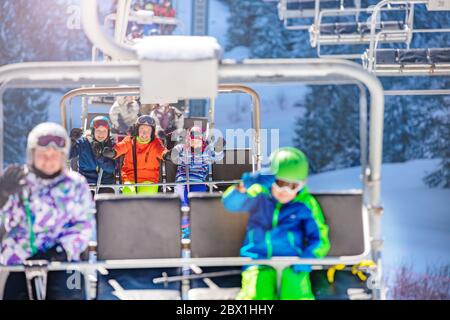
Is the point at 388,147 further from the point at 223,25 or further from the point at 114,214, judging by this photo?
the point at 114,214

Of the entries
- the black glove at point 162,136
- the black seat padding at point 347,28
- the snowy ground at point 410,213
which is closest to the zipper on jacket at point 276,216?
the black glove at point 162,136

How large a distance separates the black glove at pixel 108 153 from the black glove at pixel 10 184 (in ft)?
9.48

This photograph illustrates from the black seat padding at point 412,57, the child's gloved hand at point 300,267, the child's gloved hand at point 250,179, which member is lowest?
the child's gloved hand at point 300,267

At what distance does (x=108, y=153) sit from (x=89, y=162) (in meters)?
0.18

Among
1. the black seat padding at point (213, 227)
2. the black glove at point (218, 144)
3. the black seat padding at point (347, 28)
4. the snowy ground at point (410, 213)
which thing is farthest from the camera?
the snowy ground at point (410, 213)

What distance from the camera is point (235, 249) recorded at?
12.8 ft

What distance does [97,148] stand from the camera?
655cm

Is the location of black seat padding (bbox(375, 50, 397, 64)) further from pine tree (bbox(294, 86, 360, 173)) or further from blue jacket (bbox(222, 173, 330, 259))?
pine tree (bbox(294, 86, 360, 173))

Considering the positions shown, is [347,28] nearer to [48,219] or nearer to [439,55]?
[439,55]

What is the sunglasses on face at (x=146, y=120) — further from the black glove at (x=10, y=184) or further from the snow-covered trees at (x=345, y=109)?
the snow-covered trees at (x=345, y=109)

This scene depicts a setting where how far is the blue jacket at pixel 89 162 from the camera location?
6496mm

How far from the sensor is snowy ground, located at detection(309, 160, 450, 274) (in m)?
12.3

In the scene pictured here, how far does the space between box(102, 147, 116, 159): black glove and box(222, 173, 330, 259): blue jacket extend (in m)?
2.95
